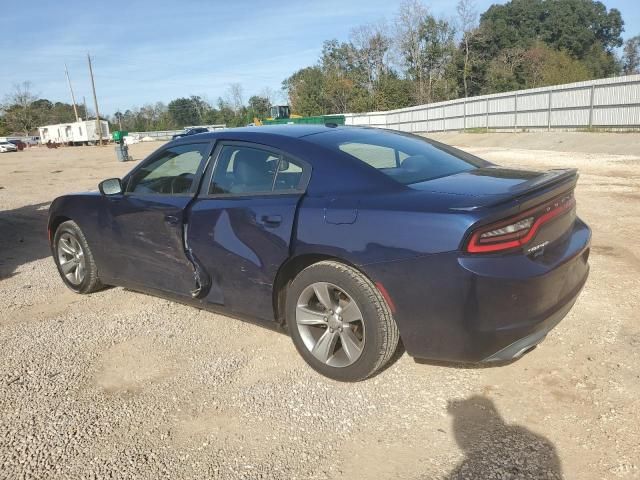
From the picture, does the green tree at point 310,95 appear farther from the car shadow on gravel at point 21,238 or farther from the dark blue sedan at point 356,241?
the dark blue sedan at point 356,241

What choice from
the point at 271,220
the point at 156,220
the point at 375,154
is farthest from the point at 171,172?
the point at 375,154

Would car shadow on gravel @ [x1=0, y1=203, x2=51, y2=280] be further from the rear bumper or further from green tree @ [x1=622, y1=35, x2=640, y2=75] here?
green tree @ [x1=622, y1=35, x2=640, y2=75]

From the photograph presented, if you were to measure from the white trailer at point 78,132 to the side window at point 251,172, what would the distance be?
62034 mm

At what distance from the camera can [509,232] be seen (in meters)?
2.49

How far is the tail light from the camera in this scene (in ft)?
7.98

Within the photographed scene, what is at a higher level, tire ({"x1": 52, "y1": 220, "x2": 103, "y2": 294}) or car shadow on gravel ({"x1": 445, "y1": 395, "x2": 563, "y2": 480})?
tire ({"x1": 52, "y1": 220, "x2": 103, "y2": 294})

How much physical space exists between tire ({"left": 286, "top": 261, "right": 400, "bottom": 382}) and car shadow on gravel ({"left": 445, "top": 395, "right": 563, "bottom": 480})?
53 cm

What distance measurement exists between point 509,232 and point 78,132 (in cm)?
6807

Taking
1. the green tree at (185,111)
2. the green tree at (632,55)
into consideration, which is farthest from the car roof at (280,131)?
the green tree at (185,111)

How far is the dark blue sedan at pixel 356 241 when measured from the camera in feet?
8.22

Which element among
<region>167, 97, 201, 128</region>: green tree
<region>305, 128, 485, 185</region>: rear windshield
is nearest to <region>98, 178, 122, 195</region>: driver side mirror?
<region>305, 128, 485, 185</region>: rear windshield

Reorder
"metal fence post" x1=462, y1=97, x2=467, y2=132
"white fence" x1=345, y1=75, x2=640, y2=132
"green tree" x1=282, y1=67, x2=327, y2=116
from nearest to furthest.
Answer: "white fence" x1=345, y1=75, x2=640, y2=132 < "metal fence post" x1=462, y1=97, x2=467, y2=132 < "green tree" x1=282, y1=67, x2=327, y2=116

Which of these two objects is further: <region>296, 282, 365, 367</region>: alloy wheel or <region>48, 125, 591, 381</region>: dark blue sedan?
<region>296, 282, 365, 367</region>: alloy wheel

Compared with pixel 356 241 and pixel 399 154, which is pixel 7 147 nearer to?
pixel 399 154
